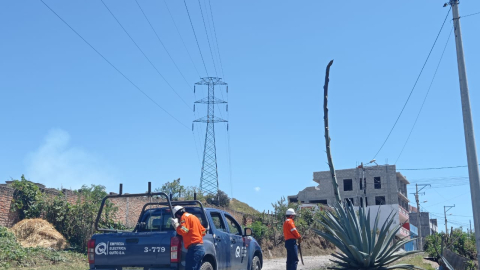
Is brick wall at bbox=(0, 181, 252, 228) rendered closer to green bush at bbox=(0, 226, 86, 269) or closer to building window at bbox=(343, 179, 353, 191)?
green bush at bbox=(0, 226, 86, 269)

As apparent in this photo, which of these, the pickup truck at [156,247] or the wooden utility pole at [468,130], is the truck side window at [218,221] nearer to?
the pickup truck at [156,247]

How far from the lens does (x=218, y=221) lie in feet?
35.4

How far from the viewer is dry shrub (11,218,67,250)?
1652 centimetres

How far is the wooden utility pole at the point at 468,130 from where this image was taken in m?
9.49

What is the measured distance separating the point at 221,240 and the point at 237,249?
957 millimetres

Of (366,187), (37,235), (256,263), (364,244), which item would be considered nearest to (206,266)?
(364,244)

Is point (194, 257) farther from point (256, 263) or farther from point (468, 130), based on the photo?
point (468, 130)

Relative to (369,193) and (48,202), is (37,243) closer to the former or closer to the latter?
(48,202)

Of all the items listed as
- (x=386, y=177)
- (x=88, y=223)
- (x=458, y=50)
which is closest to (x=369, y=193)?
(x=386, y=177)

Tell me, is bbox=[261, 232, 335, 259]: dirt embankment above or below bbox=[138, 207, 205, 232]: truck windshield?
below

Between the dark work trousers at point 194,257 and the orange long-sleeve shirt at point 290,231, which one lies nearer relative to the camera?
the dark work trousers at point 194,257

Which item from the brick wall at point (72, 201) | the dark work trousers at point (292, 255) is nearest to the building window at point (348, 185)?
the brick wall at point (72, 201)

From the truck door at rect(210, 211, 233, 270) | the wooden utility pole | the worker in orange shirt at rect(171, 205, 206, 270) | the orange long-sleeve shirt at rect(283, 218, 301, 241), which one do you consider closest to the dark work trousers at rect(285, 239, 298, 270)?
the orange long-sleeve shirt at rect(283, 218, 301, 241)

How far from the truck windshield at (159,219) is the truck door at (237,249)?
1087mm
